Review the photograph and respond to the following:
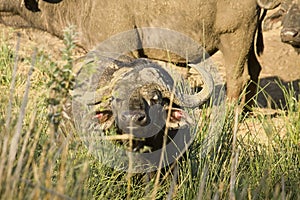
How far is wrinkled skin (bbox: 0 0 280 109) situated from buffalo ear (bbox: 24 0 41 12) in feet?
0.03

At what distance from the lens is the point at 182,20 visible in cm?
680

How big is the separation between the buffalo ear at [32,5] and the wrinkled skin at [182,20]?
1cm

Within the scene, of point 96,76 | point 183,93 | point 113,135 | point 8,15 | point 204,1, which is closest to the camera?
point 113,135

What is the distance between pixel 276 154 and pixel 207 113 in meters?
0.51

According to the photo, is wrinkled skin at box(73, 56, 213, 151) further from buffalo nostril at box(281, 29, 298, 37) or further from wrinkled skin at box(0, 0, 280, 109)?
buffalo nostril at box(281, 29, 298, 37)

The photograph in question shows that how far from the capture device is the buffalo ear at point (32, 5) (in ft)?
23.8

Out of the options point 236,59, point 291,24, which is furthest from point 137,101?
point 291,24

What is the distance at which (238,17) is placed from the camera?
6.66m

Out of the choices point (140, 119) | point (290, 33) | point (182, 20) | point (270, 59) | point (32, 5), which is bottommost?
point (140, 119)

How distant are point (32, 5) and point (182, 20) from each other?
1.59 m

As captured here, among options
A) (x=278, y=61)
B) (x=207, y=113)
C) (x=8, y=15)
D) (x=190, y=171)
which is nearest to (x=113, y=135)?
(x=190, y=171)

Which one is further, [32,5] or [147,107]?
[32,5]

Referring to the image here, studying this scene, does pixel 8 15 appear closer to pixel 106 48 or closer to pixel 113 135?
pixel 106 48

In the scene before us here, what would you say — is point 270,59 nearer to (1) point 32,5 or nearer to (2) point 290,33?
(2) point 290,33
